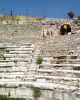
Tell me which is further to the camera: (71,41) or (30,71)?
(71,41)

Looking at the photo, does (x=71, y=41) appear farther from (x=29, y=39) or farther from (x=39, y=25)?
(x=39, y=25)

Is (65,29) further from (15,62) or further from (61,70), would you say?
(61,70)

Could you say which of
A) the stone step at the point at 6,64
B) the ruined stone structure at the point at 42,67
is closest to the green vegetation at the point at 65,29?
the ruined stone structure at the point at 42,67

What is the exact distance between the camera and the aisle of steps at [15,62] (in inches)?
540

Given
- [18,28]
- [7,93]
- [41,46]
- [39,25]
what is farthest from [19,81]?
[39,25]

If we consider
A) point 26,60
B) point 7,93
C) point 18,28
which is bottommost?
point 7,93

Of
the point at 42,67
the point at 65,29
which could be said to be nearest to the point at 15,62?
the point at 42,67

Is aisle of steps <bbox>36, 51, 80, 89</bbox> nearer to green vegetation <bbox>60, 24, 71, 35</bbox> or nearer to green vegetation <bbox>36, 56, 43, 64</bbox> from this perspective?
green vegetation <bbox>36, 56, 43, 64</bbox>

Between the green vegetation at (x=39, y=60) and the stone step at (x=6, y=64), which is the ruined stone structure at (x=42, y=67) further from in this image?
the green vegetation at (x=39, y=60)

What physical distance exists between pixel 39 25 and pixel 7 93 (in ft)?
30.2

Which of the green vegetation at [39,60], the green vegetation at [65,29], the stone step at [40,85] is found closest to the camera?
the stone step at [40,85]

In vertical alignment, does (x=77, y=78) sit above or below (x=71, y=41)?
below

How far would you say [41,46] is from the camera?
16703mm

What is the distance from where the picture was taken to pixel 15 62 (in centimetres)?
1502
